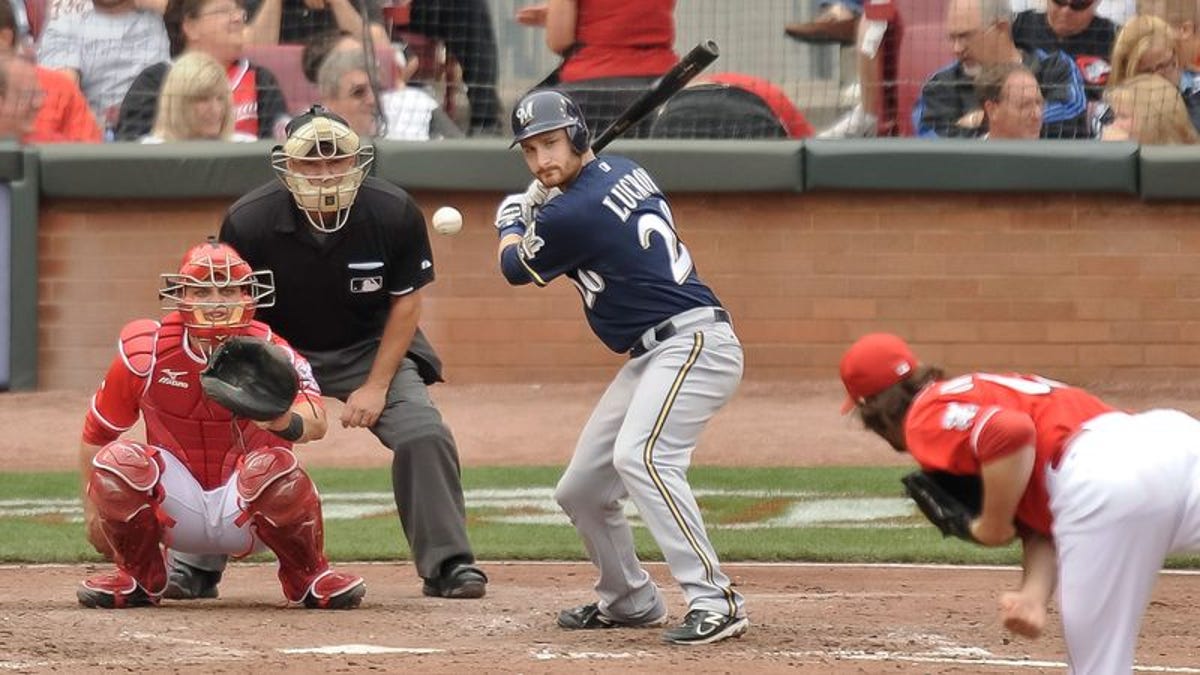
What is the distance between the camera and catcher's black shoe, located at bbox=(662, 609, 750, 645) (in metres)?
6.09

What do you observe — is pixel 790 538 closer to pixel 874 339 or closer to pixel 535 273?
pixel 535 273

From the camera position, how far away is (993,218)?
1235cm

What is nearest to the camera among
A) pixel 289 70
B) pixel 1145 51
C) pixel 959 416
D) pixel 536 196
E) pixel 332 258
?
pixel 959 416

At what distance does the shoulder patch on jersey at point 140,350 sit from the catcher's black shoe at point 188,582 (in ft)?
2.88

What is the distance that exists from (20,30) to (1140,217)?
6.72 m

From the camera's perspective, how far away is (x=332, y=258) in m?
7.30

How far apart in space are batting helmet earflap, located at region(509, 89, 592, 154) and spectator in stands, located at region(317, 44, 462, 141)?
601 cm

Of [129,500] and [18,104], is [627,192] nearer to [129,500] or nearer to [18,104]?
[129,500]

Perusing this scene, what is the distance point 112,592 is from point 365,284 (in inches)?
54.6

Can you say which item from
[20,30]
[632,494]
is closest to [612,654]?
[632,494]

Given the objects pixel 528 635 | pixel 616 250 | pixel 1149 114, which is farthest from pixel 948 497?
pixel 1149 114

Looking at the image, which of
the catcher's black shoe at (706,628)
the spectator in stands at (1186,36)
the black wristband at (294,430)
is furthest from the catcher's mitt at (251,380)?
the spectator in stands at (1186,36)

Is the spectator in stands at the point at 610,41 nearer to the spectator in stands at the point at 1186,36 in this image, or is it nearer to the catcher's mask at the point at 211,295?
the spectator in stands at the point at 1186,36

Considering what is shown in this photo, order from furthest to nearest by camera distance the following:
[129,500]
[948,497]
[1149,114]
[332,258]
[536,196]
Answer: [1149,114] → [332,258] → [536,196] → [129,500] → [948,497]
